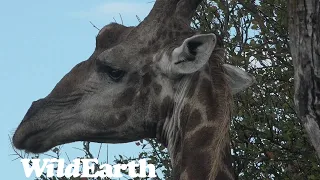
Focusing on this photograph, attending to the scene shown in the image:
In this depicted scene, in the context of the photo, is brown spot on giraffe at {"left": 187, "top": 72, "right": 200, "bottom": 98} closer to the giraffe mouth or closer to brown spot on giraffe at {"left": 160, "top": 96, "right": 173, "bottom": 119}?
brown spot on giraffe at {"left": 160, "top": 96, "right": 173, "bottom": 119}

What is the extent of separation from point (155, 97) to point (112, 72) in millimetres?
525

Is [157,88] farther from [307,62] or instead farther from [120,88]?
[307,62]

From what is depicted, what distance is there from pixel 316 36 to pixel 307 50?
0.16m

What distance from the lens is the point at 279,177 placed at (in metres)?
11.9

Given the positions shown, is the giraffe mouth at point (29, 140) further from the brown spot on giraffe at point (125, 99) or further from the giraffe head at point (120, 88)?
the brown spot on giraffe at point (125, 99)

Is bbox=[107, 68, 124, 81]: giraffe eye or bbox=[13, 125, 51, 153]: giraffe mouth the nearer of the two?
bbox=[107, 68, 124, 81]: giraffe eye

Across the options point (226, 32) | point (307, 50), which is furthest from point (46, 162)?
point (307, 50)

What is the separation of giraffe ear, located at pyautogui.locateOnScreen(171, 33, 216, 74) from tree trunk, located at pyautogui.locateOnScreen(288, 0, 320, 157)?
1435mm

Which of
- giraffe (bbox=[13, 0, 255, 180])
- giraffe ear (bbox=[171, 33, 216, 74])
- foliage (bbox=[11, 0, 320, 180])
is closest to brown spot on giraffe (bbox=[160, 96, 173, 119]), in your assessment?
giraffe (bbox=[13, 0, 255, 180])

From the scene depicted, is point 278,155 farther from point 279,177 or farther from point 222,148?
point 222,148

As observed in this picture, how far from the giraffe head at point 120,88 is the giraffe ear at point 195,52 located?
0.15 m

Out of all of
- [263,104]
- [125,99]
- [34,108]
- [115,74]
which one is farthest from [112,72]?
[263,104]

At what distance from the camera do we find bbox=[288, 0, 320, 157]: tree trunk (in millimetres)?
7926

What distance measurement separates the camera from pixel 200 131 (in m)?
6.96
